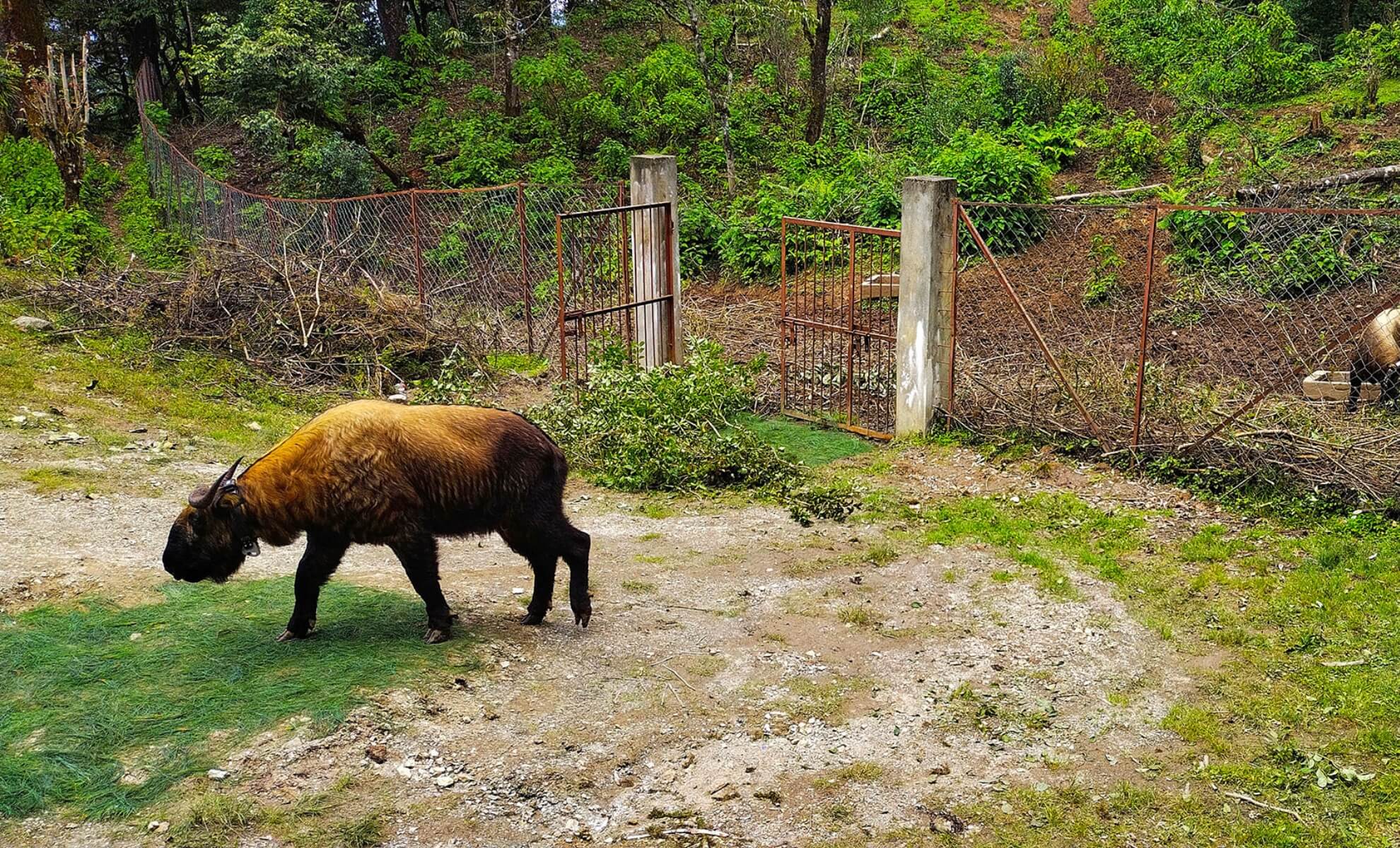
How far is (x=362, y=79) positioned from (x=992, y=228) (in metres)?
14.5

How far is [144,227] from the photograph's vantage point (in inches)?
757

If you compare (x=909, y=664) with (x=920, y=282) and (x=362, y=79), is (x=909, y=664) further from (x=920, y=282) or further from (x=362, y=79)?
(x=362, y=79)

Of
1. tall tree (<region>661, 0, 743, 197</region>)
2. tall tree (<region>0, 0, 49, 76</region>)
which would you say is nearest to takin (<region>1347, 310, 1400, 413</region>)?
tall tree (<region>661, 0, 743, 197</region>)

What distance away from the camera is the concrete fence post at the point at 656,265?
12.0 m

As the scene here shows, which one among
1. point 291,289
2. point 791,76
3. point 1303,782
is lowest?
point 1303,782

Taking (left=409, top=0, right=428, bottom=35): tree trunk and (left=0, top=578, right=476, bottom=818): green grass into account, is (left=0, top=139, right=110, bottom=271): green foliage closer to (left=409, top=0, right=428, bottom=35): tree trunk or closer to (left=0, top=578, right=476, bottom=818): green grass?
(left=409, top=0, right=428, bottom=35): tree trunk

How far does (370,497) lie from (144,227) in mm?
15618

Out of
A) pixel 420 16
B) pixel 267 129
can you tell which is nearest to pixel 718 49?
pixel 420 16

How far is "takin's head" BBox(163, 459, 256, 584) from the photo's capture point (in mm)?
5871

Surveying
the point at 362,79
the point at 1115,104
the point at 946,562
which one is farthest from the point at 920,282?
the point at 362,79

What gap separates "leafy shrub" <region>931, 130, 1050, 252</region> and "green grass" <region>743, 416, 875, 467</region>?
18.7 ft

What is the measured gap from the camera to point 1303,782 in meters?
5.15

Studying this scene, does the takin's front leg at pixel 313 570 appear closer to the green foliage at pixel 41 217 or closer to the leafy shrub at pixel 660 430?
the leafy shrub at pixel 660 430

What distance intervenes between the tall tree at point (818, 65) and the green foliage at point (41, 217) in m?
11.5
